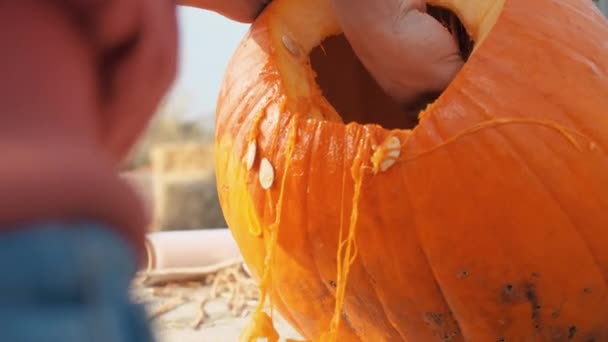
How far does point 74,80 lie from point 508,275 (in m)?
0.54

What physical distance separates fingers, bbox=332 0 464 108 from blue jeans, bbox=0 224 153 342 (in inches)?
22.3

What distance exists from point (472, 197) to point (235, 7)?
290 mm

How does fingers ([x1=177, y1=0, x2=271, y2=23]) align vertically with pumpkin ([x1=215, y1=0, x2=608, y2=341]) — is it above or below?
above

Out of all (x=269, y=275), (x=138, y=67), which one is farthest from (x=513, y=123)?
(x=138, y=67)

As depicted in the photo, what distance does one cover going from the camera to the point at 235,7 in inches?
29.6

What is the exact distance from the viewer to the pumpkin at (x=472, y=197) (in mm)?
711

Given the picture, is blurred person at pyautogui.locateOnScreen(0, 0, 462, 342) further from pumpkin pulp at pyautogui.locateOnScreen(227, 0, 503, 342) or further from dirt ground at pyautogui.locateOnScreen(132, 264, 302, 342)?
dirt ground at pyautogui.locateOnScreen(132, 264, 302, 342)

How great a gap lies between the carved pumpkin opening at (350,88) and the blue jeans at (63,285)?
76cm

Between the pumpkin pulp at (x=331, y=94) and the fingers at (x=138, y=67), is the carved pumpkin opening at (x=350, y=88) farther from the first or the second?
the fingers at (x=138, y=67)

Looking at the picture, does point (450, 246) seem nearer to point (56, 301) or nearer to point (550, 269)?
point (550, 269)

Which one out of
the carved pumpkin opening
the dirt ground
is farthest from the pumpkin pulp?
the dirt ground

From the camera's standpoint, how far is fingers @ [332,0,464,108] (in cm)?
77

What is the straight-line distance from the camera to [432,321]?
29.8 inches

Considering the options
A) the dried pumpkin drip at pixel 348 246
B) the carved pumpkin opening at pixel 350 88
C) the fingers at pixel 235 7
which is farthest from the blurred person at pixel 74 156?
the carved pumpkin opening at pixel 350 88
